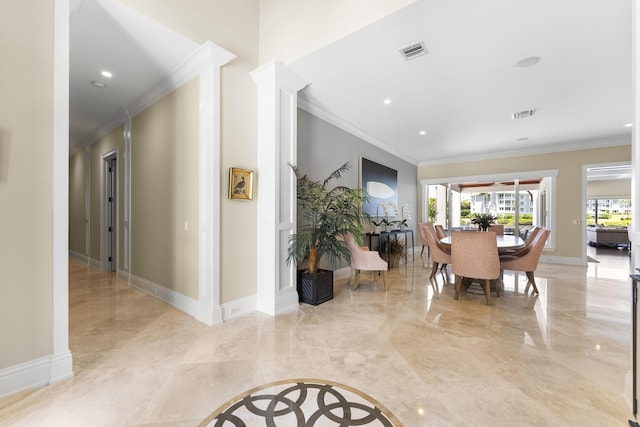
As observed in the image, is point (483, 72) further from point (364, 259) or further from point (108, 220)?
point (108, 220)

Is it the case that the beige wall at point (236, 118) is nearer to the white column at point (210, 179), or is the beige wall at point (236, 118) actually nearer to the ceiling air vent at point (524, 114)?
the white column at point (210, 179)

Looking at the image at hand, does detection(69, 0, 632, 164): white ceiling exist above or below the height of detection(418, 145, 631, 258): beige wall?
above

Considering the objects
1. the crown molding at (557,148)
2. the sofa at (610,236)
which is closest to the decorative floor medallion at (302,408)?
the crown molding at (557,148)

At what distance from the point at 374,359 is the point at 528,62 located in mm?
3470

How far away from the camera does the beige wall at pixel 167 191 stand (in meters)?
3.12

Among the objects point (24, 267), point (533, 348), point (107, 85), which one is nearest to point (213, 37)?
point (107, 85)

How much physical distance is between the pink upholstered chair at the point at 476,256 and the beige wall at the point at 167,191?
129 inches

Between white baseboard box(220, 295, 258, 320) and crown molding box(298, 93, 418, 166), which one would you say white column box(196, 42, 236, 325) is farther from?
crown molding box(298, 93, 418, 166)

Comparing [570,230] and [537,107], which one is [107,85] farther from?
[570,230]

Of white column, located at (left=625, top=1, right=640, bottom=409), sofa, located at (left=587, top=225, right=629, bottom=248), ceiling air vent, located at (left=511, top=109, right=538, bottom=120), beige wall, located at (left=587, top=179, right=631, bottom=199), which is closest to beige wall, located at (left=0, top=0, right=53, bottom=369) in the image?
white column, located at (left=625, top=1, right=640, bottom=409)

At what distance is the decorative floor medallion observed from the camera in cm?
151

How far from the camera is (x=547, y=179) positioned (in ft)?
22.8

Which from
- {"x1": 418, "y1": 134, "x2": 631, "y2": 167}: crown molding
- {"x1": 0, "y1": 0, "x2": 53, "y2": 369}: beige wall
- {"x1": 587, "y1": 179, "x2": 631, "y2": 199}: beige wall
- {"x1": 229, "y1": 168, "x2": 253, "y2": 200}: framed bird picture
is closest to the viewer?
{"x1": 0, "y1": 0, "x2": 53, "y2": 369}: beige wall

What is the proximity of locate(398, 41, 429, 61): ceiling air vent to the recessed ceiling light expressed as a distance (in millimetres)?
1139
